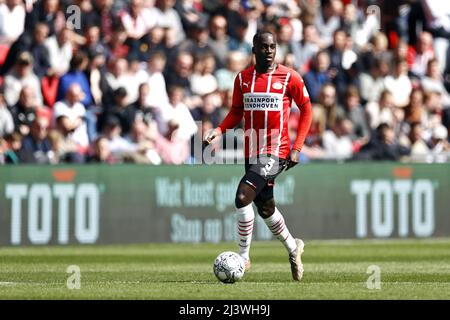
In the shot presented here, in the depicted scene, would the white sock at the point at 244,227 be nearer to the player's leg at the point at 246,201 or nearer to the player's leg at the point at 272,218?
the player's leg at the point at 246,201

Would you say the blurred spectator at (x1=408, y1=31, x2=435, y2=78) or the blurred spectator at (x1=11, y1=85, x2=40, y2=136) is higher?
the blurred spectator at (x1=408, y1=31, x2=435, y2=78)

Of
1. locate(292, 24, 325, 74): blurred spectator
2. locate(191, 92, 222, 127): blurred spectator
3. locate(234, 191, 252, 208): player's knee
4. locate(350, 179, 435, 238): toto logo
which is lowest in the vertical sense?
locate(350, 179, 435, 238): toto logo

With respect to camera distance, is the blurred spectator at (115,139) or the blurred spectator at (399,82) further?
the blurred spectator at (399,82)

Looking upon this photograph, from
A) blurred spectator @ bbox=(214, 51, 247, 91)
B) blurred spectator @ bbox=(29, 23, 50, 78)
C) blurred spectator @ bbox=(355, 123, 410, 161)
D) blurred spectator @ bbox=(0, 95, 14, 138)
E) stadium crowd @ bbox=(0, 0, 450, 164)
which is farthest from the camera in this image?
blurred spectator @ bbox=(214, 51, 247, 91)

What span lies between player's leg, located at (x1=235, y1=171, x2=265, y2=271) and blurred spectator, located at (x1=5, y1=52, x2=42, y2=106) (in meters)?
8.51

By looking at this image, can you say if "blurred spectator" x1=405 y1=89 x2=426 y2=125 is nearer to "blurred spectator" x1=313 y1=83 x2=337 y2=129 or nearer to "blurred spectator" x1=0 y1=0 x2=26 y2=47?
"blurred spectator" x1=313 y1=83 x2=337 y2=129

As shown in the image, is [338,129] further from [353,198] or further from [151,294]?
[151,294]

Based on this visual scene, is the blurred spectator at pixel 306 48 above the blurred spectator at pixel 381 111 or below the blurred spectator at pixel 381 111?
above

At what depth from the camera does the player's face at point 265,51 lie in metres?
14.3

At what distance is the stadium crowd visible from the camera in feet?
73.7

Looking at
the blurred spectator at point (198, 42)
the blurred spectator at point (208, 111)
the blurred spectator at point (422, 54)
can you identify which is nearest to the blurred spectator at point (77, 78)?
the blurred spectator at point (208, 111)

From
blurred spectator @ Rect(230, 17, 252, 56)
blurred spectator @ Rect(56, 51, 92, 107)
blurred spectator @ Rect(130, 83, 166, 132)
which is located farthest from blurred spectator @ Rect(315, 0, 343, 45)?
blurred spectator @ Rect(56, 51, 92, 107)

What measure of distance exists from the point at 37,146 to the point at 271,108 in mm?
8080

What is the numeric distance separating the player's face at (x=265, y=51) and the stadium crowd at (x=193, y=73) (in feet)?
25.8
